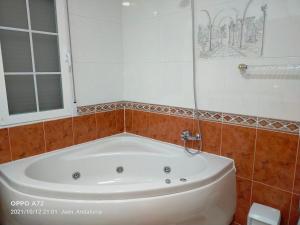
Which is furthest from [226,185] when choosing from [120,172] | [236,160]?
[120,172]

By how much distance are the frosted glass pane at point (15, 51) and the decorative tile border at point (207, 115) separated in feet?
2.00

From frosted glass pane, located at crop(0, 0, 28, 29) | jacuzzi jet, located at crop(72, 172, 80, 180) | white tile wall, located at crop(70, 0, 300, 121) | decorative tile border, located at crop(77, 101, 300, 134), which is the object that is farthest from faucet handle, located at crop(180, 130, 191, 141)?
frosted glass pane, located at crop(0, 0, 28, 29)

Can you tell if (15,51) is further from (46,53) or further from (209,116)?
(209,116)

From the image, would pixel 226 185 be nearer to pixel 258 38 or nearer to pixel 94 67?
pixel 258 38

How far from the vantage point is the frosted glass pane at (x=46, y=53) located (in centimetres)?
185

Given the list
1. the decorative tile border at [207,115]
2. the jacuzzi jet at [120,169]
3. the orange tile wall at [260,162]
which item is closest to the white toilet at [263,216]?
the orange tile wall at [260,162]

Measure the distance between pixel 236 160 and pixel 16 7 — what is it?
2125 millimetres

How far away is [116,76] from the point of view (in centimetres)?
243

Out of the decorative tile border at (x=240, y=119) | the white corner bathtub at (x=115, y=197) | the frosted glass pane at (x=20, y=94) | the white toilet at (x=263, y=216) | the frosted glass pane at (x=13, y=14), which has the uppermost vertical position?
the frosted glass pane at (x=13, y=14)

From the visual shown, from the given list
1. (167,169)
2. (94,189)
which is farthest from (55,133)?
(167,169)

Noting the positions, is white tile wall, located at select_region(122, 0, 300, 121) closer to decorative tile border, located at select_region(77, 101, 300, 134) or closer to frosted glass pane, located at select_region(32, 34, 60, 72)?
decorative tile border, located at select_region(77, 101, 300, 134)

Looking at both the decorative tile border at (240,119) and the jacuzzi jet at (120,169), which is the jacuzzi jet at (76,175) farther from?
the decorative tile border at (240,119)

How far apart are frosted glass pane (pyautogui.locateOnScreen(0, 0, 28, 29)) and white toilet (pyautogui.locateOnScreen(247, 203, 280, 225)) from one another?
225 cm

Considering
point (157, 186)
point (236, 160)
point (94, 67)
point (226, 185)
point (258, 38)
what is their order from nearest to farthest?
1. point (157, 186)
2. point (258, 38)
3. point (226, 185)
4. point (236, 160)
5. point (94, 67)
